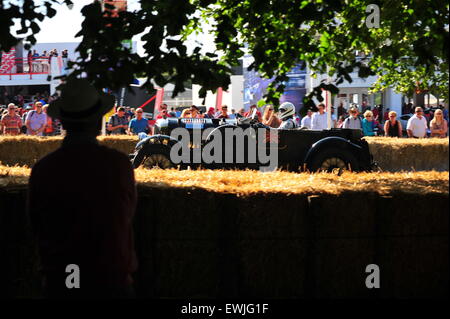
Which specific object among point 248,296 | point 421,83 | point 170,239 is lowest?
point 248,296

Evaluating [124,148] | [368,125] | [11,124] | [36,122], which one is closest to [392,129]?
[368,125]

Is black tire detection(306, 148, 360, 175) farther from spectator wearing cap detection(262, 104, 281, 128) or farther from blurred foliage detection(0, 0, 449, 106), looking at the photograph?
blurred foliage detection(0, 0, 449, 106)

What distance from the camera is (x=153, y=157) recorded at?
11.9 m

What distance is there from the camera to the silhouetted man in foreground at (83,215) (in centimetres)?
336

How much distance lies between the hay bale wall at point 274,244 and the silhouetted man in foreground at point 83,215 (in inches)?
79.0

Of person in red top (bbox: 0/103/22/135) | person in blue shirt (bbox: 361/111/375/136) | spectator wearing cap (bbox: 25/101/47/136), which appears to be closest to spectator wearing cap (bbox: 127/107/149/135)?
spectator wearing cap (bbox: 25/101/47/136)

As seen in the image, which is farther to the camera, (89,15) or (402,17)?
(402,17)

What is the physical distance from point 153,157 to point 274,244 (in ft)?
21.6

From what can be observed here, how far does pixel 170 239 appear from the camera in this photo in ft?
18.1

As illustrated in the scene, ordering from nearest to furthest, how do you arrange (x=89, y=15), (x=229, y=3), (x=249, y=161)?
1. (x=89, y=15)
2. (x=229, y=3)
3. (x=249, y=161)

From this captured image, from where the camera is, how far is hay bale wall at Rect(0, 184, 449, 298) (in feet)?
18.0

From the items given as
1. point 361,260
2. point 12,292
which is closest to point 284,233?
point 361,260

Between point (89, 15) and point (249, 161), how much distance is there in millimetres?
7209
